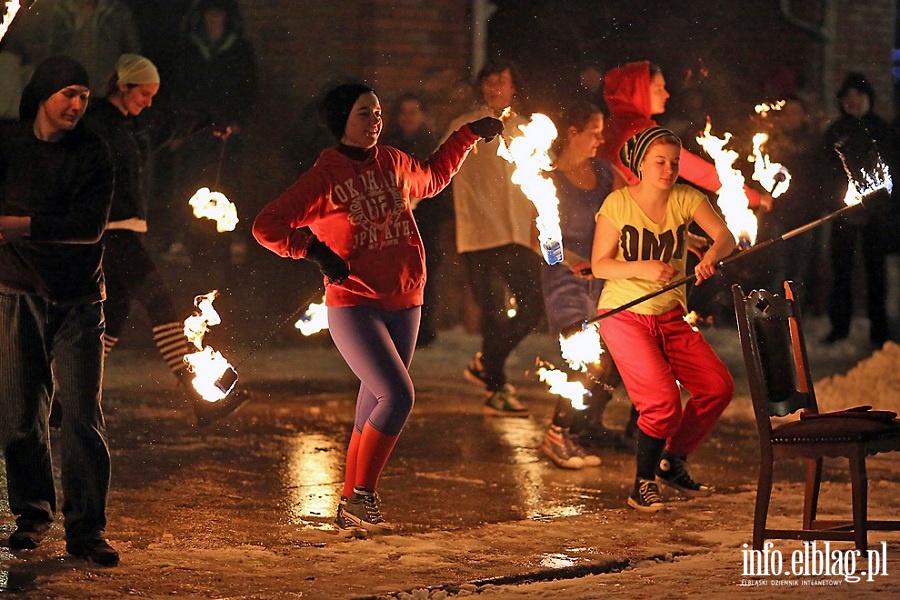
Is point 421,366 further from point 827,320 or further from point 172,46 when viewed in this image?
point 827,320

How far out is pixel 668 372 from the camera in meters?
7.84

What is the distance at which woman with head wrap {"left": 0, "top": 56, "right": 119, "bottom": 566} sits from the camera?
652cm

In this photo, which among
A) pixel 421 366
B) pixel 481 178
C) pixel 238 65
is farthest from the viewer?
pixel 238 65

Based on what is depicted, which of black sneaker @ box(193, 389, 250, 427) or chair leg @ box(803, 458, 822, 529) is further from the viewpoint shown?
black sneaker @ box(193, 389, 250, 427)

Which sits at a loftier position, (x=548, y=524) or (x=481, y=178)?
(x=481, y=178)

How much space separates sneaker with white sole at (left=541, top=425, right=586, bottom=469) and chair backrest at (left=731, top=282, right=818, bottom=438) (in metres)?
1.97

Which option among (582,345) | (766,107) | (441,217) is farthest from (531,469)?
(766,107)

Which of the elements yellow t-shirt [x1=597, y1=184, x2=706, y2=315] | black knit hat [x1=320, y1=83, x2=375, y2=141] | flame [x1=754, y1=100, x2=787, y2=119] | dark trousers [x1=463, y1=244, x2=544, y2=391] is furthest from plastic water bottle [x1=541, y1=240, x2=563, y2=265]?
flame [x1=754, y1=100, x2=787, y2=119]

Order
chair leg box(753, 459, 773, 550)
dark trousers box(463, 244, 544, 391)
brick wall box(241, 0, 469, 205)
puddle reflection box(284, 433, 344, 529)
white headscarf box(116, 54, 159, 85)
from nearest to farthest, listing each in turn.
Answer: chair leg box(753, 459, 773, 550) < puddle reflection box(284, 433, 344, 529) < white headscarf box(116, 54, 159, 85) < dark trousers box(463, 244, 544, 391) < brick wall box(241, 0, 469, 205)

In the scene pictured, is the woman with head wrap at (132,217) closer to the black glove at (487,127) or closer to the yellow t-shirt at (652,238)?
the black glove at (487,127)

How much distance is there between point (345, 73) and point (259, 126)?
0.89 m

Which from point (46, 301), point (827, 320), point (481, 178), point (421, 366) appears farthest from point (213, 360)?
point (827, 320)

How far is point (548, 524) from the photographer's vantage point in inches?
290

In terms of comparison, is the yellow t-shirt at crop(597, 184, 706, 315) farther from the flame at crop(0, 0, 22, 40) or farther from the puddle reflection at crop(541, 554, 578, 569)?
the flame at crop(0, 0, 22, 40)
